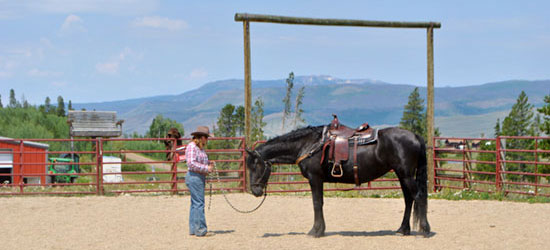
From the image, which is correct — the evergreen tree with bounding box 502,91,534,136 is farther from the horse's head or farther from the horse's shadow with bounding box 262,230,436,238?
the horse's head

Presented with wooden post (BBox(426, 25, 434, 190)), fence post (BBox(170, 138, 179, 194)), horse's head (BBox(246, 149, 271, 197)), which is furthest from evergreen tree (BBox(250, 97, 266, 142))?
horse's head (BBox(246, 149, 271, 197))

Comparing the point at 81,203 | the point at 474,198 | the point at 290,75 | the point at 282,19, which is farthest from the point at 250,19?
the point at 290,75

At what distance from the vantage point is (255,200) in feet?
40.9

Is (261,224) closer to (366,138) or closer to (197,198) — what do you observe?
(197,198)

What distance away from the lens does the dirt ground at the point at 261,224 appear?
7.73 m

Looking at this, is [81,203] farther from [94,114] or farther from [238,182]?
[94,114]

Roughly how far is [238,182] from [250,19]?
12.9 ft

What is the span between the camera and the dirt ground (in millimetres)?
7727

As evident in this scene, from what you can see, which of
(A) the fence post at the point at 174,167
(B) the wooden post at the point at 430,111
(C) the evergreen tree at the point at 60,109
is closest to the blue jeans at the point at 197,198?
(A) the fence post at the point at 174,167

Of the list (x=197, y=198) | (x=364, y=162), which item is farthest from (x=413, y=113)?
(x=197, y=198)

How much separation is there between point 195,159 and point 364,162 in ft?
7.49

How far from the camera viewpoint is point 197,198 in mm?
8172

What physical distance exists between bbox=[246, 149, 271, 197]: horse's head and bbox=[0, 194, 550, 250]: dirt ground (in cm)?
68

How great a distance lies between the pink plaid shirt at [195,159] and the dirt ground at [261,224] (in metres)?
0.95
